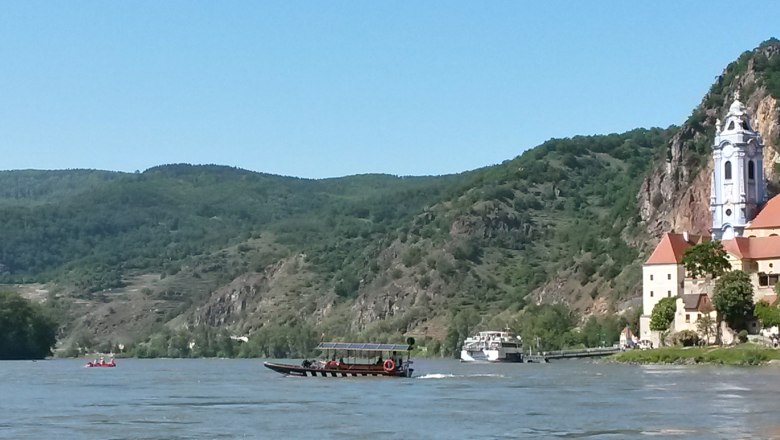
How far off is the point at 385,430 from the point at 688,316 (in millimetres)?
88346

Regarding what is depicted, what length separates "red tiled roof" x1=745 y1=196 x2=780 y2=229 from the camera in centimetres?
16100

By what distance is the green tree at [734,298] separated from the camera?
143 metres

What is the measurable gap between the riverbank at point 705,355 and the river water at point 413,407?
25.7 feet

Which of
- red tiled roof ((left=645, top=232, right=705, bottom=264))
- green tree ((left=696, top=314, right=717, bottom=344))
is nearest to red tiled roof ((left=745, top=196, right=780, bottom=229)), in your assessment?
red tiled roof ((left=645, top=232, right=705, bottom=264))

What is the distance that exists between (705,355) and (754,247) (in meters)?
21.8

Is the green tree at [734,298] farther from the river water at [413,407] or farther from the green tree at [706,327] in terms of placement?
the river water at [413,407]

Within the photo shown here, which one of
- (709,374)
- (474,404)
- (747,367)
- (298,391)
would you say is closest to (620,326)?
(747,367)

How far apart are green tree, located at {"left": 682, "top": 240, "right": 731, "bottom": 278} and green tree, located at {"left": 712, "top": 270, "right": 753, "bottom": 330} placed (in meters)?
3.93

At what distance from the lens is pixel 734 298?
142 meters

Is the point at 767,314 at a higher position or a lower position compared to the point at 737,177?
lower

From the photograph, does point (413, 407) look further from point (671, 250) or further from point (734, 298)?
point (671, 250)

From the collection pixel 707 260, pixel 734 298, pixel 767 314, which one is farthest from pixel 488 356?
pixel 767 314

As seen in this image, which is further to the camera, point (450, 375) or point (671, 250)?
point (671, 250)

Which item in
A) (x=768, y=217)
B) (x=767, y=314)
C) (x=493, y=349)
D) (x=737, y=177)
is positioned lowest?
(x=493, y=349)
